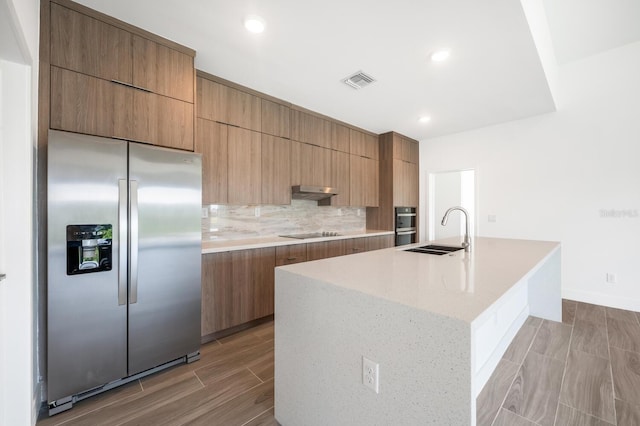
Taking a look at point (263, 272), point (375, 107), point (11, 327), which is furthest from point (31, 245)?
point (375, 107)

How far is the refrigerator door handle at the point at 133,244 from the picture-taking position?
5.87 ft

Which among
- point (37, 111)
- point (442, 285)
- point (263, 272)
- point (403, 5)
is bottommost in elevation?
point (263, 272)

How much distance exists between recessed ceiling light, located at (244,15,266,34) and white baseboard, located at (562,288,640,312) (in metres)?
4.80

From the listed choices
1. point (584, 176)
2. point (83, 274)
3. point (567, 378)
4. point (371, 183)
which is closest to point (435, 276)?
point (567, 378)

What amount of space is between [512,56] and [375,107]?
1.53 metres

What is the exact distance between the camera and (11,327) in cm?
138

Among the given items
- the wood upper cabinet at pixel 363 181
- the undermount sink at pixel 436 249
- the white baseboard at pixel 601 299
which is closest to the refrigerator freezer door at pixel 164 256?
the undermount sink at pixel 436 249

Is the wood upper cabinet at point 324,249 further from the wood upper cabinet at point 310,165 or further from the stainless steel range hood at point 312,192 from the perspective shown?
the wood upper cabinet at point 310,165

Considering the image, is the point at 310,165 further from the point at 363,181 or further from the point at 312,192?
the point at 363,181

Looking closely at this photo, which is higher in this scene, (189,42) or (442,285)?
(189,42)

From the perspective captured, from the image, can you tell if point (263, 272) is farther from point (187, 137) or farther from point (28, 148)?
point (28, 148)

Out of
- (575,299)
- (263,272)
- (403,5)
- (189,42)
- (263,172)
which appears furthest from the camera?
(575,299)

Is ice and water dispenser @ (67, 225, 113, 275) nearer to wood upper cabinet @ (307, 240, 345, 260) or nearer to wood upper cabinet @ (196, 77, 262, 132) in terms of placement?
wood upper cabinet @ (196, 77, 262, 132)

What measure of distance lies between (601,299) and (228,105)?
16.8 ft
